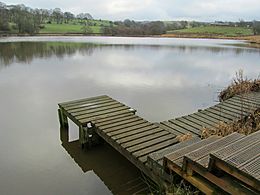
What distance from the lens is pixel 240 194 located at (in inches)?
85.2

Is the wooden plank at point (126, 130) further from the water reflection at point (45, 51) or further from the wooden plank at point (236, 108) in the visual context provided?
the water reflection at point (45, 51)

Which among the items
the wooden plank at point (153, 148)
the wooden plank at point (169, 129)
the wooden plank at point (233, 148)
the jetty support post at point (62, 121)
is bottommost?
the jetty support post at point (62, 121)

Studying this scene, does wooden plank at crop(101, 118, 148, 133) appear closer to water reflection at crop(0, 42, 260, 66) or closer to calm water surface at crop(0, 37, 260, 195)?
calm water surface at crop(0, 37, 260, 195)

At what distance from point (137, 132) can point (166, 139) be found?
55cm

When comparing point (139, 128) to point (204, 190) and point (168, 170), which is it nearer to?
point (168, 170)

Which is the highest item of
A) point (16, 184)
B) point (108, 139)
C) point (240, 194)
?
point (240, 194)

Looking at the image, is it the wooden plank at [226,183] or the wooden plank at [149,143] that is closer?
the wooden plank at [226,183]

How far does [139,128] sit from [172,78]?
703 cm

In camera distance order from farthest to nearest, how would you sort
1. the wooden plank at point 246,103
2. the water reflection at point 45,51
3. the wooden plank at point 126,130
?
the water reflection at point 45,51 < the wooden plank at point 246,103 < the wooden plank at point 126,130

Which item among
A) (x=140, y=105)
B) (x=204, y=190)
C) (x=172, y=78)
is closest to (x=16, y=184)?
(x=204, y=190)

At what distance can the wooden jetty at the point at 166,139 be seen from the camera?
8.02 ft

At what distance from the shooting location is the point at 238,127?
15.6ft

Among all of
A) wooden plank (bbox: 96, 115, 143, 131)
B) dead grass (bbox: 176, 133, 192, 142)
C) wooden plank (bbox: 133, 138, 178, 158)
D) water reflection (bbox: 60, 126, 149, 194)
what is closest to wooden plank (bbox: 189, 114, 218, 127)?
dead grass (bbox: 176, 133, 192, 142)

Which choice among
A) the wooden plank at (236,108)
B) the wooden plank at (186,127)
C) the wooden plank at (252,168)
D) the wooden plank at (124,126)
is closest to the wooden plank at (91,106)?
the wooden plank at (124,126)
